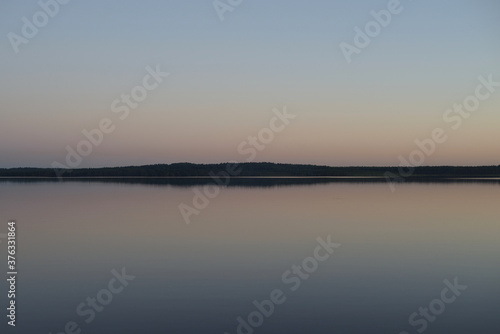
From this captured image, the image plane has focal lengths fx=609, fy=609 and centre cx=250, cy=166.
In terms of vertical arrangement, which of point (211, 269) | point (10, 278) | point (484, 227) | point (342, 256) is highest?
point (10, 278)

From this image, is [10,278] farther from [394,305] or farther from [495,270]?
[495,270]

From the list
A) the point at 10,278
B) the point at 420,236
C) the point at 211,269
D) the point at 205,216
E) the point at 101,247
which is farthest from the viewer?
the point at 205,216

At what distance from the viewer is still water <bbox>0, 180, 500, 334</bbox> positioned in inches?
299

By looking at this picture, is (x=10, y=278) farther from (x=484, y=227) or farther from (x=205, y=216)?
(x=484, y=227)

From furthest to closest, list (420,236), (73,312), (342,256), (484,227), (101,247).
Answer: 1. (484,227)
2. (420,236)
3. (101,247)
4. (342,256)
5. (73,312)

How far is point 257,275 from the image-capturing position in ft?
33.4

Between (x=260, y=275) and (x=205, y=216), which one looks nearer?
(x=260, y=275)

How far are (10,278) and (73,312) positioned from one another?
101 inches

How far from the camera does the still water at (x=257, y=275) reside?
7.59m

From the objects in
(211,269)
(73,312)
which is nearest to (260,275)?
(211,269)

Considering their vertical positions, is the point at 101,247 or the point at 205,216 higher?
the point at 101,247

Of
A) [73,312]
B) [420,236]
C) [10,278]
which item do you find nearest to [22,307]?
[73,312]

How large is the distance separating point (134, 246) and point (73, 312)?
523 cm

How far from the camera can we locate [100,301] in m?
8.49
